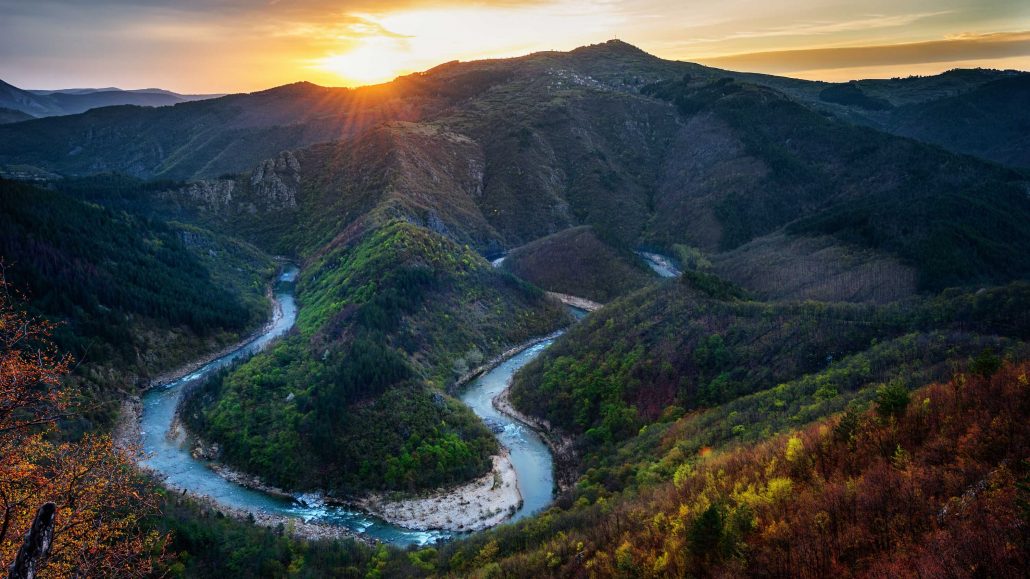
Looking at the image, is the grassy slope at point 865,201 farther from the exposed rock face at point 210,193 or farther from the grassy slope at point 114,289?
the exposed rock face at point 210,193

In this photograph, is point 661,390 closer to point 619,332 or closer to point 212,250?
point 619,332

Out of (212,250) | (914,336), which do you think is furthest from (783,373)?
(212,250)

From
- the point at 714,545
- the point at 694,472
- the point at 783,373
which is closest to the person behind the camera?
the point at 714,545

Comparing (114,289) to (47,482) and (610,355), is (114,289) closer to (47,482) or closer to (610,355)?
(610,355)

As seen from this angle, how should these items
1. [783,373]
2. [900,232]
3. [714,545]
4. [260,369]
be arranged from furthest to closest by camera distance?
[900,232] < [260,369] < [783,373] < [714,545]

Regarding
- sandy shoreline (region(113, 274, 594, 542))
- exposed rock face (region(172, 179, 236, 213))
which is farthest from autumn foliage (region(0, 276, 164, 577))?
exposed rock face (region(172, 179, 236, 213))

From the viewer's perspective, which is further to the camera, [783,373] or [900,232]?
[900,232]
